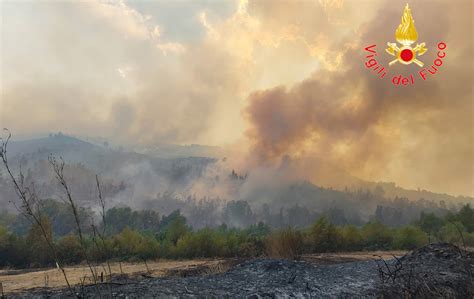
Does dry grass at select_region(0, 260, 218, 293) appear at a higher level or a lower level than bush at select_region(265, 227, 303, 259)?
lower

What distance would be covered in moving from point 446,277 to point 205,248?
82.7 ft

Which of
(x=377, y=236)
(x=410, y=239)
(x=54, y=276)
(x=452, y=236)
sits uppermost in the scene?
(x=452, y=236)

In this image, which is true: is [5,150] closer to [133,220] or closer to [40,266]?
[40,266]

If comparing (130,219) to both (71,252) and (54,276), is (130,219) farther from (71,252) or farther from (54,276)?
(54,276)

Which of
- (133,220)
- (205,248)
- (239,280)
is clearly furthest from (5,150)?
(133,220)

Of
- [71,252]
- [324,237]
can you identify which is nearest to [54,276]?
[71,252]

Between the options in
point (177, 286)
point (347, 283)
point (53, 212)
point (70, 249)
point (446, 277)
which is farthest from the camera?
point (53, 212)

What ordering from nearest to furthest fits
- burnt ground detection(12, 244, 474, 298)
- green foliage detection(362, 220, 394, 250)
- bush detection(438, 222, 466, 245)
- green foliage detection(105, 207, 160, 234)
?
burnt ground detection(12, 244, 474, 298) → bush detection(438, 222, 466, 245) → green foliage detection(362, 220, 394, 250) → green foliage detection(105, 207, 160, 234)

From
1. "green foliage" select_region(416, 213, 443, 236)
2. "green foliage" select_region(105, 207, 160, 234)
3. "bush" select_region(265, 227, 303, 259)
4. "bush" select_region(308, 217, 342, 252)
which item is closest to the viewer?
"bush" select_region(265, 227, 303, 259)

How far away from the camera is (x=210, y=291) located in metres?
10.4

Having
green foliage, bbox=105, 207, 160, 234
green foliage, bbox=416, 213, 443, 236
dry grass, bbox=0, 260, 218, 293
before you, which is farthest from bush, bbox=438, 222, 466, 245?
green foliage, bbox=105, 207, 160, 234

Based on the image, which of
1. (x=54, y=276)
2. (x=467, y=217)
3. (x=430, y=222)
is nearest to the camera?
(x=54, y=276)

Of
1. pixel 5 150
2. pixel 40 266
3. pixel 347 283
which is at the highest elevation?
pixel 5 150

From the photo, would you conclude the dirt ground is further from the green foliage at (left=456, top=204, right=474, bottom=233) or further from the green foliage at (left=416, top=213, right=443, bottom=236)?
the green foliage at (left=416, top=213, right=443, bottom=236)
